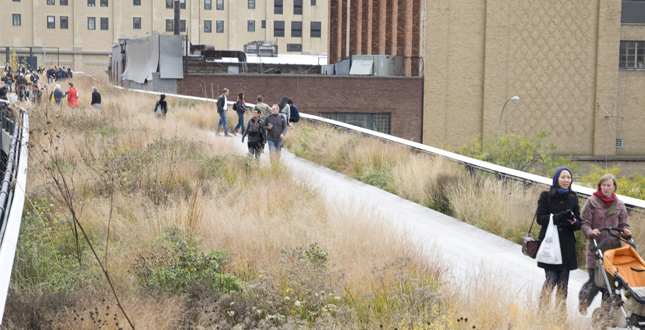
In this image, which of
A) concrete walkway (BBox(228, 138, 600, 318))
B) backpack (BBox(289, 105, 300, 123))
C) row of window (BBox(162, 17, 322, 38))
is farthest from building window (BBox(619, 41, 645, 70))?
row of window (BBox(162, 17, 322, 38))

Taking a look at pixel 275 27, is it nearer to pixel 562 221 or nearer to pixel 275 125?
pixel 275 125

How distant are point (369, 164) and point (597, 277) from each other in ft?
32.7

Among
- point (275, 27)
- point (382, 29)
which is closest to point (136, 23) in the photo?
point (275, 27)

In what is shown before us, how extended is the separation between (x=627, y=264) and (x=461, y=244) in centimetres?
366

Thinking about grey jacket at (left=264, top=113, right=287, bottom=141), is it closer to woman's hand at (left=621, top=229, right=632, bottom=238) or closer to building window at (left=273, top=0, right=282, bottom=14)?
woman's hand at (left=621, top=229, right=632, bottom=238)

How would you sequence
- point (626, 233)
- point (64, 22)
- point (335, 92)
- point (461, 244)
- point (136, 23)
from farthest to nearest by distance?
point (136, 23) < point (64, 22) < point (335, 92) < point (461, 244) < point (626, 233)

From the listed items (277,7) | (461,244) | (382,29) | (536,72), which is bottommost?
(461,244)

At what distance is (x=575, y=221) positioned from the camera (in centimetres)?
759

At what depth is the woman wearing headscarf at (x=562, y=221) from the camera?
759 centimetres

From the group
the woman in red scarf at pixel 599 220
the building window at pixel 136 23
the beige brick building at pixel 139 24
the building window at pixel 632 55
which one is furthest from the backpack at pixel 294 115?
the building window at pixel 136 23

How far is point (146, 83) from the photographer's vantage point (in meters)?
47.9

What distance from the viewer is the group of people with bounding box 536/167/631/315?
7.55m

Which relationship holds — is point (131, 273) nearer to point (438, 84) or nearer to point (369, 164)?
point (369, 164)

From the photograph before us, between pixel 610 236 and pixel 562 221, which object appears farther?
pixel 562 221
